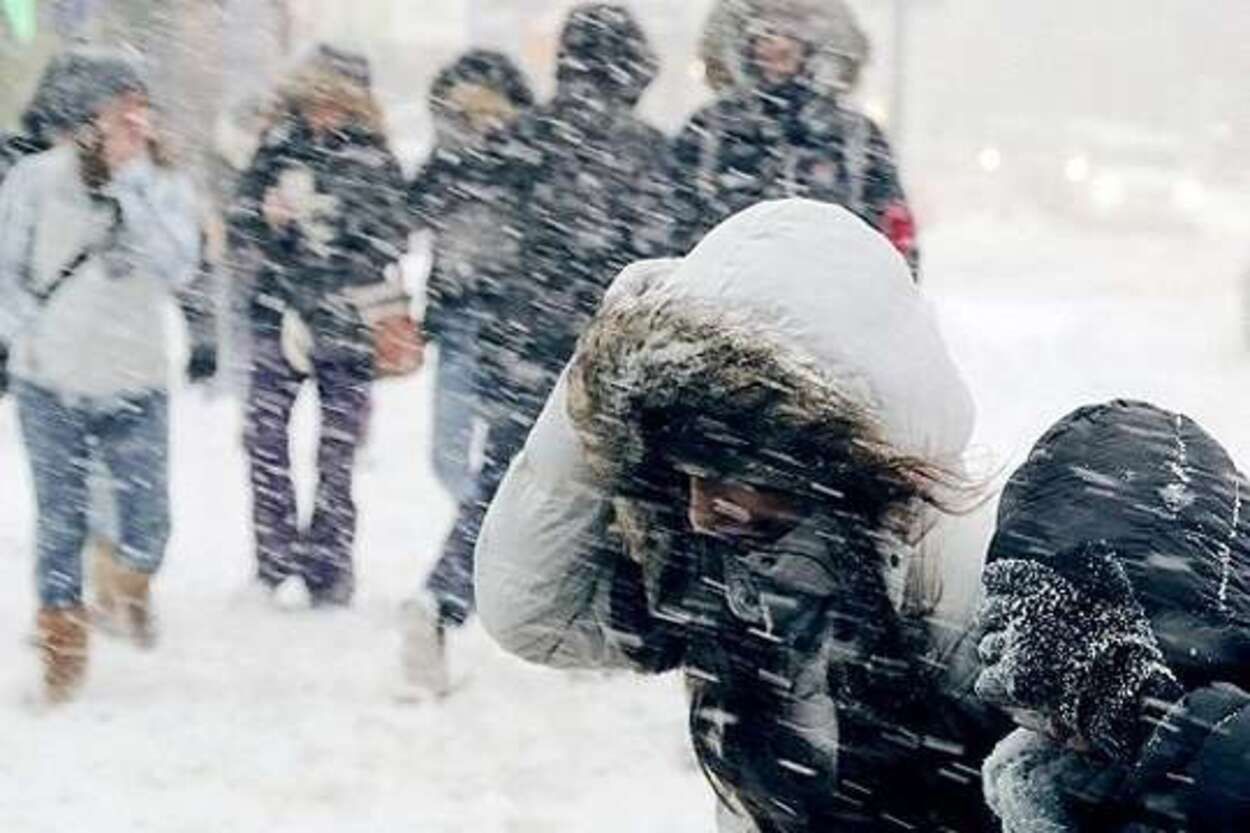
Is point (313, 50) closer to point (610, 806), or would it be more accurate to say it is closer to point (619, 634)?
point (610, 806)

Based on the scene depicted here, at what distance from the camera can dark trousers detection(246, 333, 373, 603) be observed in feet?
20.9

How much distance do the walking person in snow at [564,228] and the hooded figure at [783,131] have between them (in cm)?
18

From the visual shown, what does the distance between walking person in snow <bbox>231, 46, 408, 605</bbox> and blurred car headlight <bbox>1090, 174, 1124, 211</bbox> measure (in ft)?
77.7

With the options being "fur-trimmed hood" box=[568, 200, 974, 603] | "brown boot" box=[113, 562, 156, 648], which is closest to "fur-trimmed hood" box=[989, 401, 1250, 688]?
"fur-trimmed hood" box=[568, 200, 974, 603]

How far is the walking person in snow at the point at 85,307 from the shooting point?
5281 mm

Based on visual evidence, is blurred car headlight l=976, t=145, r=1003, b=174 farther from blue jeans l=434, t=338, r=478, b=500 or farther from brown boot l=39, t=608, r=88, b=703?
brown boot l=39, t=608, r=88, b=703

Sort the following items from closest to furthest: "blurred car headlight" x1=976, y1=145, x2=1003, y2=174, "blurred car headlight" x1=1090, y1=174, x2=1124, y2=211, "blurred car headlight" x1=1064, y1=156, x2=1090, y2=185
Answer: "blurred car headlight" x1=1090, y1=174, x2=1124, y2=211 < "blurred car headlight" x1=1064, y1=156, x2=1090, y2=185 < "blurred car headlight" x1=976, y1=145, x2=1003, y2=174

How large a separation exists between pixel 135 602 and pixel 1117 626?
464 centimetres

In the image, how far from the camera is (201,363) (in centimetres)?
623

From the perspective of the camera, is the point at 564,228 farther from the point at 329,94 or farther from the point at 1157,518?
the point at 1157,518

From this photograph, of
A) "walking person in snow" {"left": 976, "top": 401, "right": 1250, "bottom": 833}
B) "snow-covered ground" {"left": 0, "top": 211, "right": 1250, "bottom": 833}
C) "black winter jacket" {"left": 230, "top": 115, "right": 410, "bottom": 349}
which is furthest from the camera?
"black winter jacket" {"left": 230, "top": 115, "right": 410, "bottom": 349}

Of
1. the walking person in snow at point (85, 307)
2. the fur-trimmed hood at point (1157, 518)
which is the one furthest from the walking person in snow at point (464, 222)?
the fur-trimmed hood at point (1157, 518)

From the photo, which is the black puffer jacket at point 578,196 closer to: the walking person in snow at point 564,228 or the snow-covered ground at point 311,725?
the walking person in snow at point 564,228

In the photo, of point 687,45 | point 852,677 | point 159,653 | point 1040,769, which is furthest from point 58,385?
point 687,45
